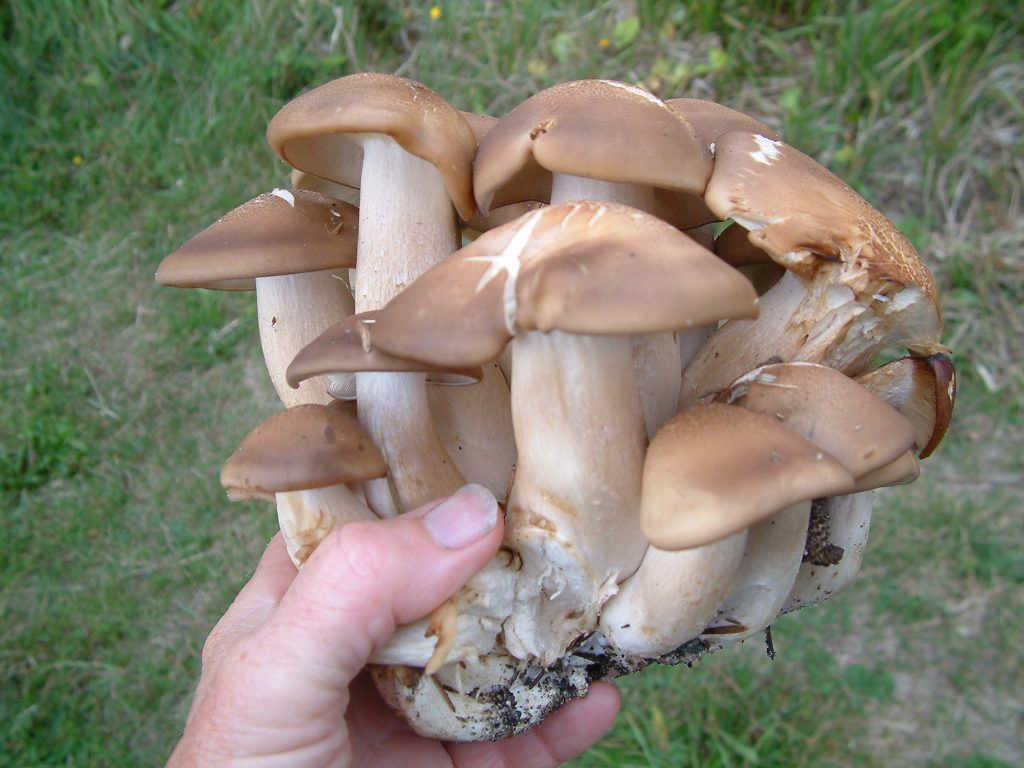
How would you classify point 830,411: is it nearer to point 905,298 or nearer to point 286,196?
point 905,298

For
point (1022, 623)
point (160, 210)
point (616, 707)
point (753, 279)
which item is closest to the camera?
point (753, 279)

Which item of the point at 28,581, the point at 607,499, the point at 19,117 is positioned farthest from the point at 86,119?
the point at 607,499

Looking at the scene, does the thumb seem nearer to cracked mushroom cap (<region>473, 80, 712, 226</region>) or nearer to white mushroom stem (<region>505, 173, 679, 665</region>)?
white mushroom stem (<region>505, 173, 679, 665</region>)

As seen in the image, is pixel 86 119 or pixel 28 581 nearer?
pixel 28 581

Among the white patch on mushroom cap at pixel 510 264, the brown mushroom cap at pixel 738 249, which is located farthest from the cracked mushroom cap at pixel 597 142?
the brown mushroom cap at pixel 738 249

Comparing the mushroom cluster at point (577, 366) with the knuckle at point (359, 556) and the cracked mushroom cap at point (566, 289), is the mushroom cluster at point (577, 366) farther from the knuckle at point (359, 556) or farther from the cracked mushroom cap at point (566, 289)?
the knuckle at point (359, 556)

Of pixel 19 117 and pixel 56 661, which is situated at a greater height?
pixel 19 117

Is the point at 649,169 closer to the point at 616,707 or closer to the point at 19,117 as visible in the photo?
the point at 616,707
